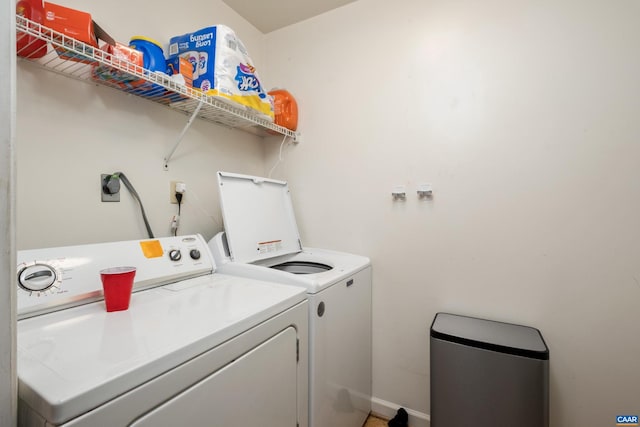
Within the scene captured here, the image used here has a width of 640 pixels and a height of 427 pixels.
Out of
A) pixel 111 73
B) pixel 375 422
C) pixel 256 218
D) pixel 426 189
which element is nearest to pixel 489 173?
pixel 426 189

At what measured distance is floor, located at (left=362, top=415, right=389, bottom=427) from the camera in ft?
5.67

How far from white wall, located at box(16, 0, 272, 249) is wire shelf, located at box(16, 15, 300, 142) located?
4 centimetres

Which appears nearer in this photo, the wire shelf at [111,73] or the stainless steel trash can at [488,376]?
the wire shelf at [111,73]

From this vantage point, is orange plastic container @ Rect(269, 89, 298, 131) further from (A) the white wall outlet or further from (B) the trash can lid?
(B) the trash can lid

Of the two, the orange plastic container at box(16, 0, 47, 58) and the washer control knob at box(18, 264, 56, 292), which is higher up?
the orange plastic container at box(16, 0, 47, 58)

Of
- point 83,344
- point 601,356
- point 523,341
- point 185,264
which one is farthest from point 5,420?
point 601,356

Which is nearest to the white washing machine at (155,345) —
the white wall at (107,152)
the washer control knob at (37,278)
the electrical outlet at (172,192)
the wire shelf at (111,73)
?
the washer control knob at (37,278)

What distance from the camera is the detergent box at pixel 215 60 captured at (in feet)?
4.59

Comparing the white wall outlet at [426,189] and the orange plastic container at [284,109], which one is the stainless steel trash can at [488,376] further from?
the orange plastic container at [284,109]

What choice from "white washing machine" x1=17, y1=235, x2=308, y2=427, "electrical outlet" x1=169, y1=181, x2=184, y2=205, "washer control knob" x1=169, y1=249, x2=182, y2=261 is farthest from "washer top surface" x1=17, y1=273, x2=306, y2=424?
"electrical outlet" x1=169, y1=181, x2=184, y2=205

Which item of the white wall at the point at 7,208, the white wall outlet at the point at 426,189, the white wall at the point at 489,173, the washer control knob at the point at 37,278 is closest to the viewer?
the white wall at the point at 7,208

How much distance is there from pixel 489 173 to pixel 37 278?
1.95 m

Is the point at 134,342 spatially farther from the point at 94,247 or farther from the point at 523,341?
the point at 523,341

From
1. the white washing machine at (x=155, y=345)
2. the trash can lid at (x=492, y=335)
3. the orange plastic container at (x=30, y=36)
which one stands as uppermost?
the orange plastic container at (x=30, y=36)
